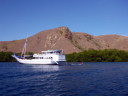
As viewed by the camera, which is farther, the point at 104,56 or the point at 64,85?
the point at 104,56

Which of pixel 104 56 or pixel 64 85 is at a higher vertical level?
pixel 104 56

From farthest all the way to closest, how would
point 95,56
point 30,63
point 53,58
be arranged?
point 95,56
point 30,63
point 53,58

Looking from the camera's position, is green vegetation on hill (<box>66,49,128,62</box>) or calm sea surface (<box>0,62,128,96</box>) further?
green vegetation on hill (<box>66,49,128,62</box>)

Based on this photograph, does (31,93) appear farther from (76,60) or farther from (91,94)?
(76,60)

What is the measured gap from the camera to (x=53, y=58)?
209ft

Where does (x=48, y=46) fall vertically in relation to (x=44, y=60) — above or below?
above

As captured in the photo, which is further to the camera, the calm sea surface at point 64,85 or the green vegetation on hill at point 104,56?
the green vegetation on hill at point 104,56

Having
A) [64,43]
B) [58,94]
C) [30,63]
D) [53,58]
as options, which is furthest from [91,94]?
[64,43]

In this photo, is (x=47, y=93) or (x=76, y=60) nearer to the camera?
(x=47, y=93)

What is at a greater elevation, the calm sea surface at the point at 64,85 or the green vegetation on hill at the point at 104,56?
the green vegetation on hill at the point at 104,56

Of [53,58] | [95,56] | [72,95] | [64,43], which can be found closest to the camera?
[72,95]

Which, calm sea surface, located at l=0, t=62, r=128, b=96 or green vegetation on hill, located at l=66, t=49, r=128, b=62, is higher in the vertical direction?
green vegetation on hill, located at l=66, t=49, r=128, b=62

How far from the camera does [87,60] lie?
10800cm

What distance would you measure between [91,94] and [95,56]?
9207cm
